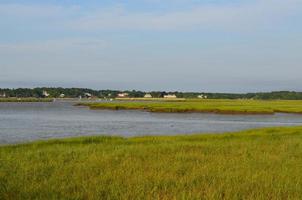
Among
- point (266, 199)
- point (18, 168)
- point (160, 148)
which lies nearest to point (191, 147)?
point (160, 148)

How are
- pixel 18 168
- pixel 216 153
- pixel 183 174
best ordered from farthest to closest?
pixel 216 153 → pixel 18 168 → pixel 183 174

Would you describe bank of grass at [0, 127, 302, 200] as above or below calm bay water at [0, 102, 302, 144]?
above

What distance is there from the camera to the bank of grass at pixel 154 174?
9875mm

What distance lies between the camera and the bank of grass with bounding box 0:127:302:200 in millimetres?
9875

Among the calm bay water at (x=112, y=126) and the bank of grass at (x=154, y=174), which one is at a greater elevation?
the bank of grass at (x=154, y=174)

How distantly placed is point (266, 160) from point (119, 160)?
4806 mm

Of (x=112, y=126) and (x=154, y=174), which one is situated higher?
(x=154, y=174)

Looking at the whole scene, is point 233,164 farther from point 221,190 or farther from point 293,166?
point 221,190

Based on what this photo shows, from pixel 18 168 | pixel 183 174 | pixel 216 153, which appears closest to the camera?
pixel 183 174

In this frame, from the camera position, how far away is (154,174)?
1217 centimetres

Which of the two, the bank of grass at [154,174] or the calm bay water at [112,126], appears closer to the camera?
the bank of grass at [154,174]

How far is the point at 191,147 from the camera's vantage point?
1944 cm

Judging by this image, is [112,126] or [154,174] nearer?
[154,174]

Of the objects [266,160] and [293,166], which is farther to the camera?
[266,160]
